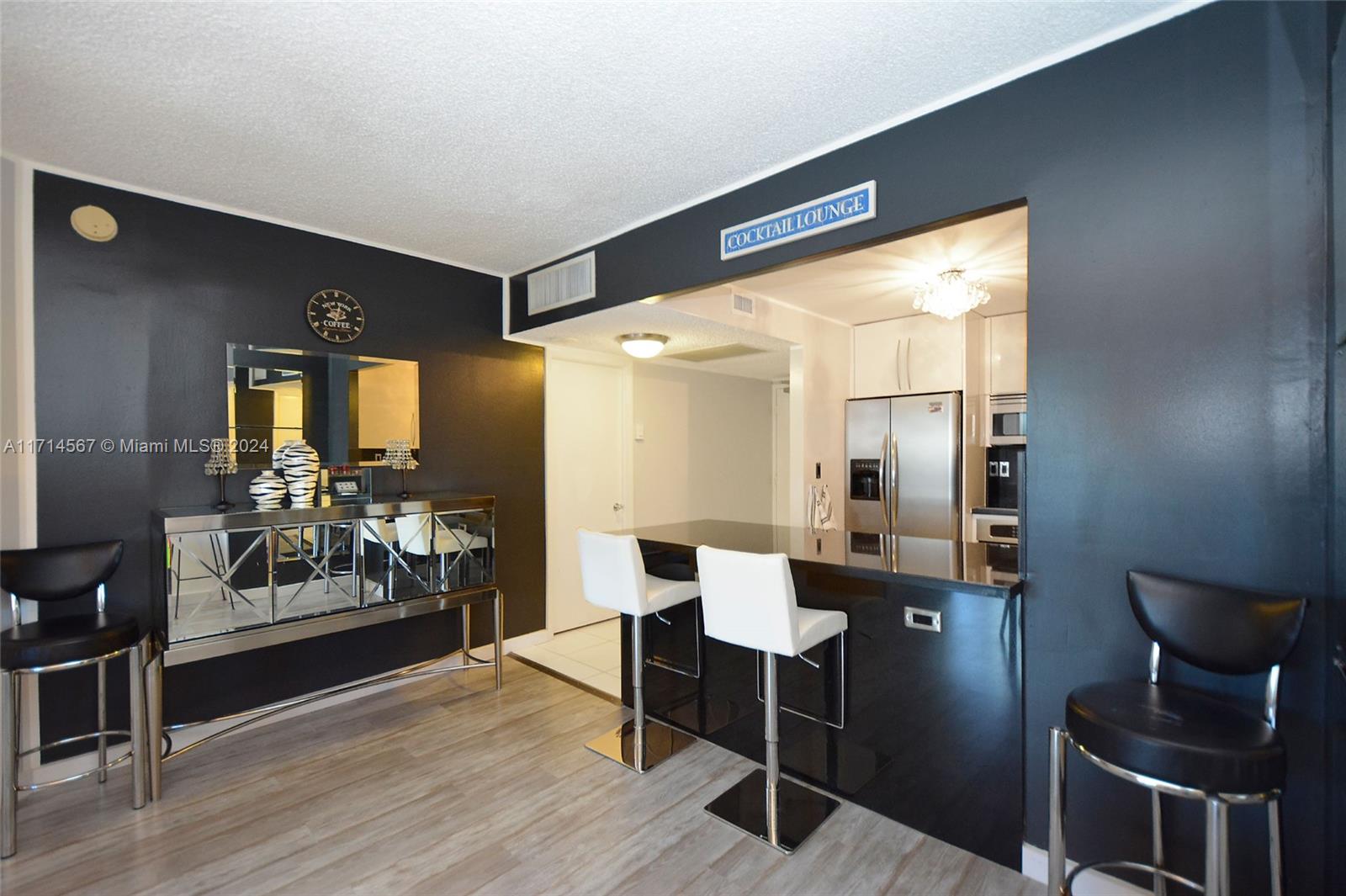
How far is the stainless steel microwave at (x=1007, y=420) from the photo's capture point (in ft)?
15.0

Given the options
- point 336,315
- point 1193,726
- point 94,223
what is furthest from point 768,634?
point 94,223

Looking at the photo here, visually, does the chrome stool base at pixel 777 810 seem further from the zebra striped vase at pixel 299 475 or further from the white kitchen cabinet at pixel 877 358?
the white kitchen cabinet at pixel 877 358

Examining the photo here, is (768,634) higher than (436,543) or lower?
lower

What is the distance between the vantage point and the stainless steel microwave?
4.57 m

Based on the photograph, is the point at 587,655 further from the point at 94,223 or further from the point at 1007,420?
the point at 1007,420

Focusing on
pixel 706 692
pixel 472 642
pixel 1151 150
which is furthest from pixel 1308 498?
pixel 472 642

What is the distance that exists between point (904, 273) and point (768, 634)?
240cm

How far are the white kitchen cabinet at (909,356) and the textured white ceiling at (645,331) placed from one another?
2.15 feet

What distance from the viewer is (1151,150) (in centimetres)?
171

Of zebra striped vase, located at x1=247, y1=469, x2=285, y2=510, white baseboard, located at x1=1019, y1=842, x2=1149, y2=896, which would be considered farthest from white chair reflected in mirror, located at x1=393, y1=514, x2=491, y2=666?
white baseboard, located at x1=1019, y1=842, x2=1149, y2=896

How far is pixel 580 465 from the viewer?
476 centimetres

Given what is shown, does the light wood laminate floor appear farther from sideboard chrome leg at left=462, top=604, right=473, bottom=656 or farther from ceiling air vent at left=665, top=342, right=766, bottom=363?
ceiling air vent at left=665, top=342, right=766, bottom=363

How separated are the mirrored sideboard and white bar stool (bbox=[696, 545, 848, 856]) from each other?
69.2 inches

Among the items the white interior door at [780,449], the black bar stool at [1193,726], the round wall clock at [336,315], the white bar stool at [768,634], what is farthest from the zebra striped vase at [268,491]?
the white interior door at [780,449]
